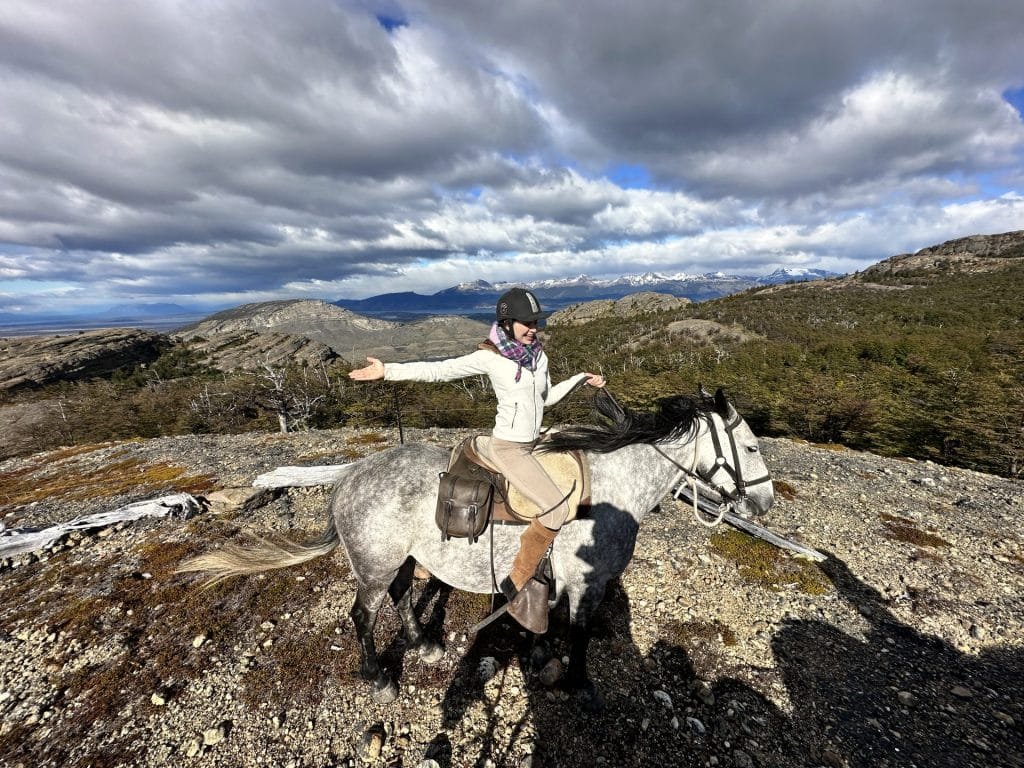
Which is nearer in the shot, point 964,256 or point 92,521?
point 92,521

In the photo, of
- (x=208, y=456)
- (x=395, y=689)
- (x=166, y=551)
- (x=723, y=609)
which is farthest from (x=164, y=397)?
(x=723, y=609)

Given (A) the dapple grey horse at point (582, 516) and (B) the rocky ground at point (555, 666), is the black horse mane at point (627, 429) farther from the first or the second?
(B) the rocky ground at point (555, 666)

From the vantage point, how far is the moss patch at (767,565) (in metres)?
6.30

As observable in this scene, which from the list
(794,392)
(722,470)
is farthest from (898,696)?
(794,392)

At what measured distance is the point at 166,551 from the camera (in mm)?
7086

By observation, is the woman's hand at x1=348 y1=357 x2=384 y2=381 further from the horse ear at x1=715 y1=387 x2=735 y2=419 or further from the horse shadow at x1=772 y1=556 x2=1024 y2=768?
the horse shadow at x1=772 y1=556 x2=1024 y2=768

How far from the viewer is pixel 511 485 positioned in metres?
4.16

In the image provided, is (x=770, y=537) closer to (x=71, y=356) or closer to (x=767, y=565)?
(x=767, y=565)

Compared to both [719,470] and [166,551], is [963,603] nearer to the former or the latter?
[719,470]

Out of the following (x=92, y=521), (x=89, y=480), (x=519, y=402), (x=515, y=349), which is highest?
(x=515, y=349)

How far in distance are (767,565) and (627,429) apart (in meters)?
4.60

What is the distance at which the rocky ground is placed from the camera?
160 inches

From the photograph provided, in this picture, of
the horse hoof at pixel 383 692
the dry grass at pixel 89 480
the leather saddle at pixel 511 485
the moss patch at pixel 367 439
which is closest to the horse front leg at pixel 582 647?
the leather saddle at pixel 511 485

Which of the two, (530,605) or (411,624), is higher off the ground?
(530,605)
